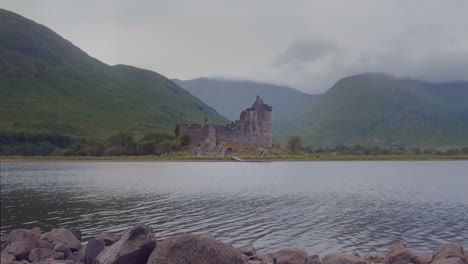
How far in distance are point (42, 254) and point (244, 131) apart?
76787 millimetres

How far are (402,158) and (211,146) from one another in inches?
2091

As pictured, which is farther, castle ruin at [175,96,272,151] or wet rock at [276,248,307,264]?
castle ruin at [175,96,272,151]

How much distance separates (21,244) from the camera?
11930mm

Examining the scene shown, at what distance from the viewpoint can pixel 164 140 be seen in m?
91.4

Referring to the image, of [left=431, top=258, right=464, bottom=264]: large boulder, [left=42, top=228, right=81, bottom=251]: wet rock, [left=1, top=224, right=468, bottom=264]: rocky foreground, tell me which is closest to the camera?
[left=1, top=224, right=468, bottom=264]: rocky foreground

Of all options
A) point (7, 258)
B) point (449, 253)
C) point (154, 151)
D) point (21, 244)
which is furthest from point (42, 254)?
point (154, 151)

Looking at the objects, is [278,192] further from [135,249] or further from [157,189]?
[135,249]

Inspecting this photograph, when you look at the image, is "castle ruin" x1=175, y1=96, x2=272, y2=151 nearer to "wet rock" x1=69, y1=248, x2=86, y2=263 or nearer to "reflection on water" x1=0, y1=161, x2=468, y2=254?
"reflection on water" x1=0, y1=161, x2=468, y2=254

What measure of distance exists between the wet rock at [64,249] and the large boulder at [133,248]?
2.45 meters

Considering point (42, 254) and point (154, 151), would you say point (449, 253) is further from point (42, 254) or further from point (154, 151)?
point (154, 151)

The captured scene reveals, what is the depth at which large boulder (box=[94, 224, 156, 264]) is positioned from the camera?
980cm

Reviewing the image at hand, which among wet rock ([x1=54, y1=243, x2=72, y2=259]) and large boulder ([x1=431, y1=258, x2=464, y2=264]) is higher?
large boulder ([x1=431, y1=258, x2=464, y2=264])

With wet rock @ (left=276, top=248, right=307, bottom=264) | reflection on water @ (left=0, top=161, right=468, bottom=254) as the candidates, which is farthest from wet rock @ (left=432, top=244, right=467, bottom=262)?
wet rock @ (left=276, top=248, right=307, bottom=264)

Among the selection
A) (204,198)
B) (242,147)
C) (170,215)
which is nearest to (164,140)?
(242,147)
